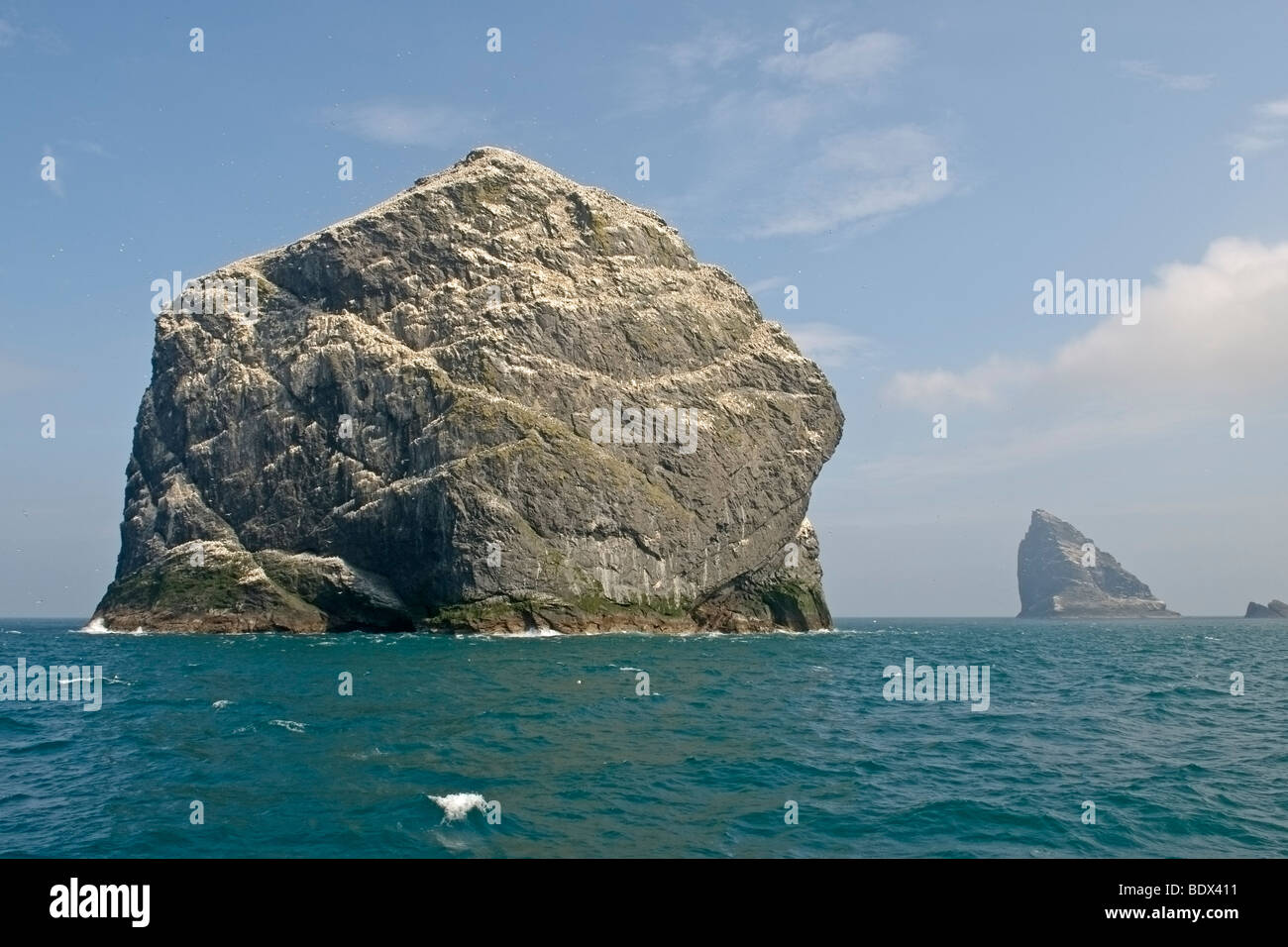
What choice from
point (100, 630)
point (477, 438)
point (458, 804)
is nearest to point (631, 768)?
point (458, 804)

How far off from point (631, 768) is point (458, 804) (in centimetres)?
537

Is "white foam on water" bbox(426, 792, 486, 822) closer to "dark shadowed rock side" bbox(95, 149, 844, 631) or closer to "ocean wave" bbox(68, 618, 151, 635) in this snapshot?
"dark shadowed rock side" bbox(95, 149, 844, 631)

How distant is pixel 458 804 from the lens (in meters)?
18.8

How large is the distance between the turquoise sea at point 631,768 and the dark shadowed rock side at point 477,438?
41.3 metres

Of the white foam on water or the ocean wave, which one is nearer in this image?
the white foam on water

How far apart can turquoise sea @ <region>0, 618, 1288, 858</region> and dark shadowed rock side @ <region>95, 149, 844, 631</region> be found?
41293 millimetres

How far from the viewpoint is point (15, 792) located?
20.7 meters

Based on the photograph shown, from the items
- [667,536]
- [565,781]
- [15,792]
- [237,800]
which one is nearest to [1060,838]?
[565,781]

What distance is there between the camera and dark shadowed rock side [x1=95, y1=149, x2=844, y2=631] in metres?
85.8
